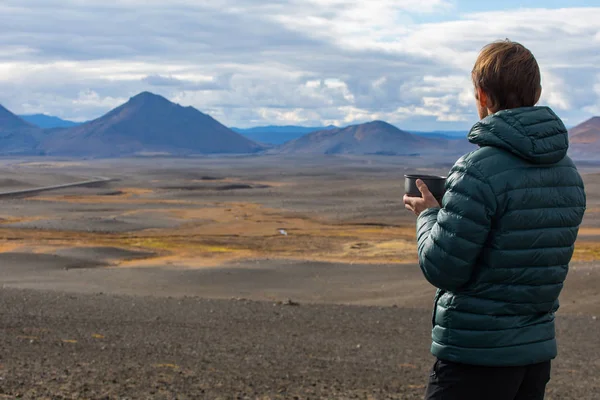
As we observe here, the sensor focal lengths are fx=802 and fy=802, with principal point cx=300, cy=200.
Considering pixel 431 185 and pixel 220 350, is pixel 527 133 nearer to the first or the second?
pixel 431 185

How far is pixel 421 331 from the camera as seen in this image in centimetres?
938

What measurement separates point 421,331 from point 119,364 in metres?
3.93

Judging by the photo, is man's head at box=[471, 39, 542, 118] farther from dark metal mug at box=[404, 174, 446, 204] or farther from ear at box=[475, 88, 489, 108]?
dark metal mug at box=[404, 174, 446, 204]

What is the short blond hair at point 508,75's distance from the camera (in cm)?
239

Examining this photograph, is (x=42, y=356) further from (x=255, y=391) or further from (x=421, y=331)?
(x=421, y=331)

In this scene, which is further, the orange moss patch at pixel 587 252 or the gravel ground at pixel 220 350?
the orange moss patch at pixel 587 252

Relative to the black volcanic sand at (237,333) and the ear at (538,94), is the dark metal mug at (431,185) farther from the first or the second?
the black volcanic sand at (237,333)

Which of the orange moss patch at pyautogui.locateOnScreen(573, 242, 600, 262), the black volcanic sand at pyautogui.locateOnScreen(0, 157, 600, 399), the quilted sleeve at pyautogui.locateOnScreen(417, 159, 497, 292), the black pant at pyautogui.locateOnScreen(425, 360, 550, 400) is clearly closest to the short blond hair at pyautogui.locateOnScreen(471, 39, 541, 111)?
the quilted sleeve at pyautogui.locateOnScreen(417, 159, 497, 292)

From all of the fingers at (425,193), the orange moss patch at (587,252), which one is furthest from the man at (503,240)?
the orange moss patch at (587,252)

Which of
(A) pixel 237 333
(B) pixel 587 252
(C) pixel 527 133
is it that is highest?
(C) pixel 527 133

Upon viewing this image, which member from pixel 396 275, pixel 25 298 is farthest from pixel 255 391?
pixel 396 275

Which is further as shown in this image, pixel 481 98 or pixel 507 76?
pixel 481 98

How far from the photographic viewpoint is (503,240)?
93.4 inches

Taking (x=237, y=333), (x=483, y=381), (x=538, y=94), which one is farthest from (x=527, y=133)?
(x=237, y=333)
